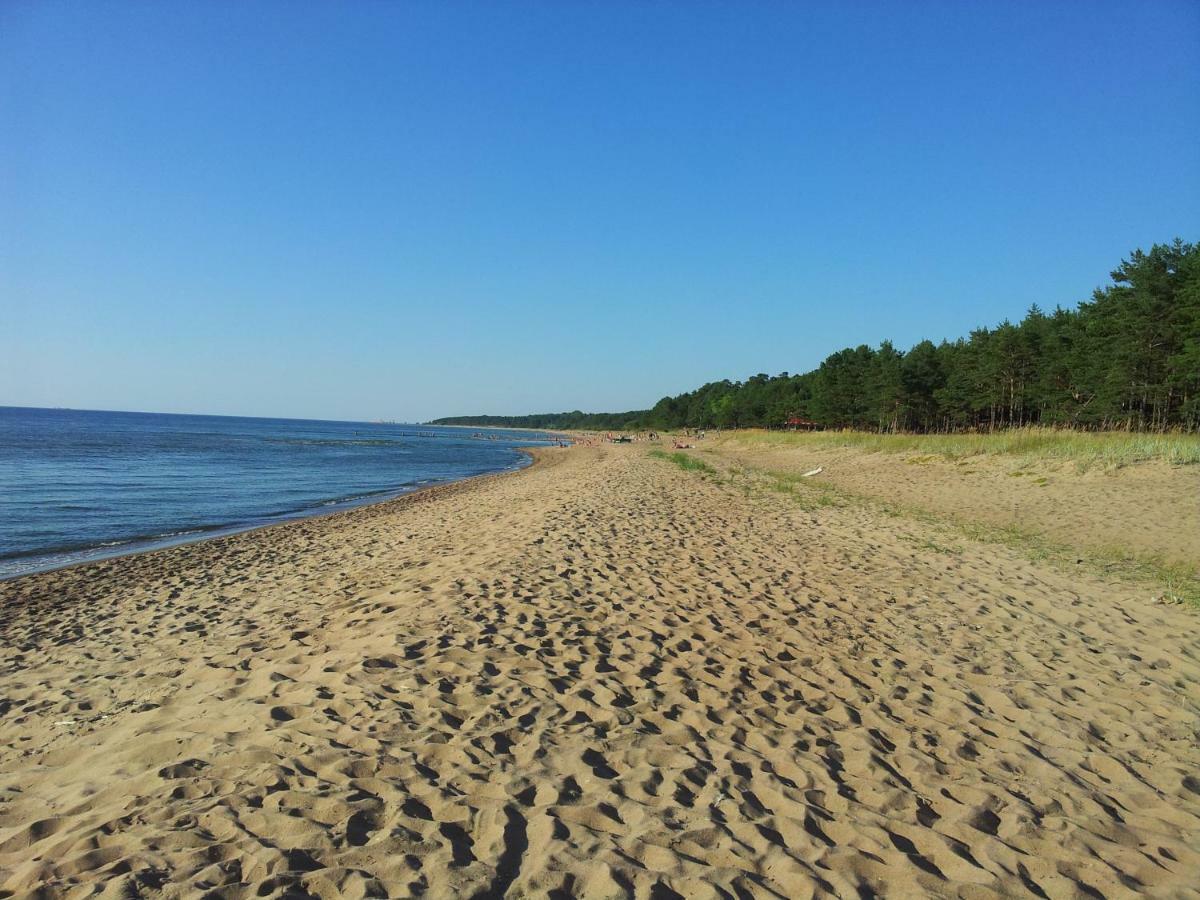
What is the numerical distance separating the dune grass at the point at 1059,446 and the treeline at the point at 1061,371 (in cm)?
846

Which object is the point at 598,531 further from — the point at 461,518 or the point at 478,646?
the point at 478,646

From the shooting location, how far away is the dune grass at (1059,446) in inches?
714

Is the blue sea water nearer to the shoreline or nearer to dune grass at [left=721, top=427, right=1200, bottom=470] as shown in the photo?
the shoreline

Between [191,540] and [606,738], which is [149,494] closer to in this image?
[191,540]

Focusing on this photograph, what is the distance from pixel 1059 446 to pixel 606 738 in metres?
23.8

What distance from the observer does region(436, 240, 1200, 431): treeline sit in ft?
110

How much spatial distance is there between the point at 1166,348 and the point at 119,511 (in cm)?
4803

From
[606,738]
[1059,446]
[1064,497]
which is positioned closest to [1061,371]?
[1059,446]

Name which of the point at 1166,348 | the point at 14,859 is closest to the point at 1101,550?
the point at 14,859

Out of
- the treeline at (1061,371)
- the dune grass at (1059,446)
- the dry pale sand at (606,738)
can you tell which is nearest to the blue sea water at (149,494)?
A: the dry pale sand at (606,738)

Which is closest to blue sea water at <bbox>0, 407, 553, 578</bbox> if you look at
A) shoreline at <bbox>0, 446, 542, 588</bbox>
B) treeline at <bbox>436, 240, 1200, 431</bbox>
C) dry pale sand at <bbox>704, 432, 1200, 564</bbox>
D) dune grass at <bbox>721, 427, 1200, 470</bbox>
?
shoreline at <bbox>0, 446, 542, 588</bbox>

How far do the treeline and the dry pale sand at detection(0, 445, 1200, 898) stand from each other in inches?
1337

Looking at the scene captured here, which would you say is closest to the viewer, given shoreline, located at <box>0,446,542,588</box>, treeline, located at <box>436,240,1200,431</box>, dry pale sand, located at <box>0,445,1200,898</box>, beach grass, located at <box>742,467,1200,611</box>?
dry pale sand, located at <box>0,445,1200,898</box>

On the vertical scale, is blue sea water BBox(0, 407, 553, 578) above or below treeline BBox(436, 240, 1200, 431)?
below
